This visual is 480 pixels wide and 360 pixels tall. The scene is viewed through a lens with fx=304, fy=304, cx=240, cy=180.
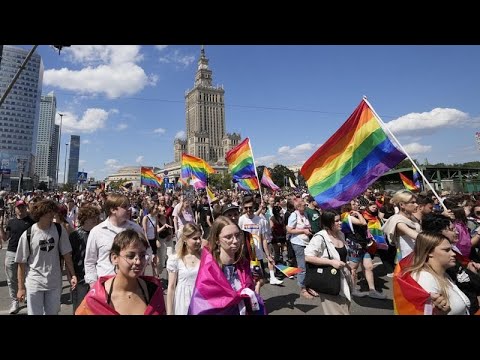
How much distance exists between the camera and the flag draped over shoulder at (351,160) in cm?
430

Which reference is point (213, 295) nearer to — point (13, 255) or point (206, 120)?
point (13, 255)

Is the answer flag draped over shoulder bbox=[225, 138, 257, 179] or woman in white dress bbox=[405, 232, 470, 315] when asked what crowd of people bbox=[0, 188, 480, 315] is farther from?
flag draped over shoulder bbox=[225, 138, 257, 179]

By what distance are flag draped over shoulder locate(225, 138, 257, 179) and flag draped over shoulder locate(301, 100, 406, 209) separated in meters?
4.92

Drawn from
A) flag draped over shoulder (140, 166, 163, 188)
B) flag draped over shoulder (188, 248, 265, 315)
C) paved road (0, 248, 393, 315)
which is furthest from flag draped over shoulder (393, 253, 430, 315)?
flag draped over shoulder (140, 166, 163, 188)

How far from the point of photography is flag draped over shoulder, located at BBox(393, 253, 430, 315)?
7.36ft

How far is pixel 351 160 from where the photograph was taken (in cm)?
452

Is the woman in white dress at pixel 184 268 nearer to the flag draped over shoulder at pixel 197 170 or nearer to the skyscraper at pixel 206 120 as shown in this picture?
the flag draped over shoulder at pixel 197 170

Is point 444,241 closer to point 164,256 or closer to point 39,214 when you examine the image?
point 39,214

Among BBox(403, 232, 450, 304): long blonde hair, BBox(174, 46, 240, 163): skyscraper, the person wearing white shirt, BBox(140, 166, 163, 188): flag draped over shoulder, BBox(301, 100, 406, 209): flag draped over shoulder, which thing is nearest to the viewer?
BBox(403, 232, 450, 304): long blonde hair

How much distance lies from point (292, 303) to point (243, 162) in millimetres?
5324
